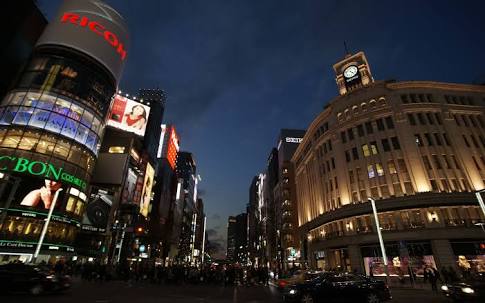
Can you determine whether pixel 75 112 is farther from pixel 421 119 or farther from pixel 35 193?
pixel 421 119

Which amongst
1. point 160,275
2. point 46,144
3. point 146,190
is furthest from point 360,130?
point 46,144

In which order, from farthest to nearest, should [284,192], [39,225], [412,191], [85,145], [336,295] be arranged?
[284,192] → [85,145] → [412,191] → [39,225] → [336,295]

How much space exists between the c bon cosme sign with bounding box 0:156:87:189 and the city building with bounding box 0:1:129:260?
10cm

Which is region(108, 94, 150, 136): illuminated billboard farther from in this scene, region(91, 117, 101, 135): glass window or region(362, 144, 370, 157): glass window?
region(362, 144, 370, 157): glass window

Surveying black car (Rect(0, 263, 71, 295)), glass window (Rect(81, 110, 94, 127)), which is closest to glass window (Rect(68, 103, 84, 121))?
glass window (Rect(81, 110, 94, 127))

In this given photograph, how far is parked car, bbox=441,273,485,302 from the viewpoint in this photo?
12891 mm

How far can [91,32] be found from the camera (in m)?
46.6

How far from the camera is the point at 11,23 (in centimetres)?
3966

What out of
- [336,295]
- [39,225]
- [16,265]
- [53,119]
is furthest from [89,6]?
[336,295]

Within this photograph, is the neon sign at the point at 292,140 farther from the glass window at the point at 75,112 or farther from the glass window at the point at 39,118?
the glass window at the point at 39,118

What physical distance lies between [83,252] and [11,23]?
38.0m

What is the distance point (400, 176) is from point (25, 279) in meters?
43.6

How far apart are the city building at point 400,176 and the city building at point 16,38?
5621cm

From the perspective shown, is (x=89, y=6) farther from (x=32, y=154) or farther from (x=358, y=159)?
(x=358, y=159)
